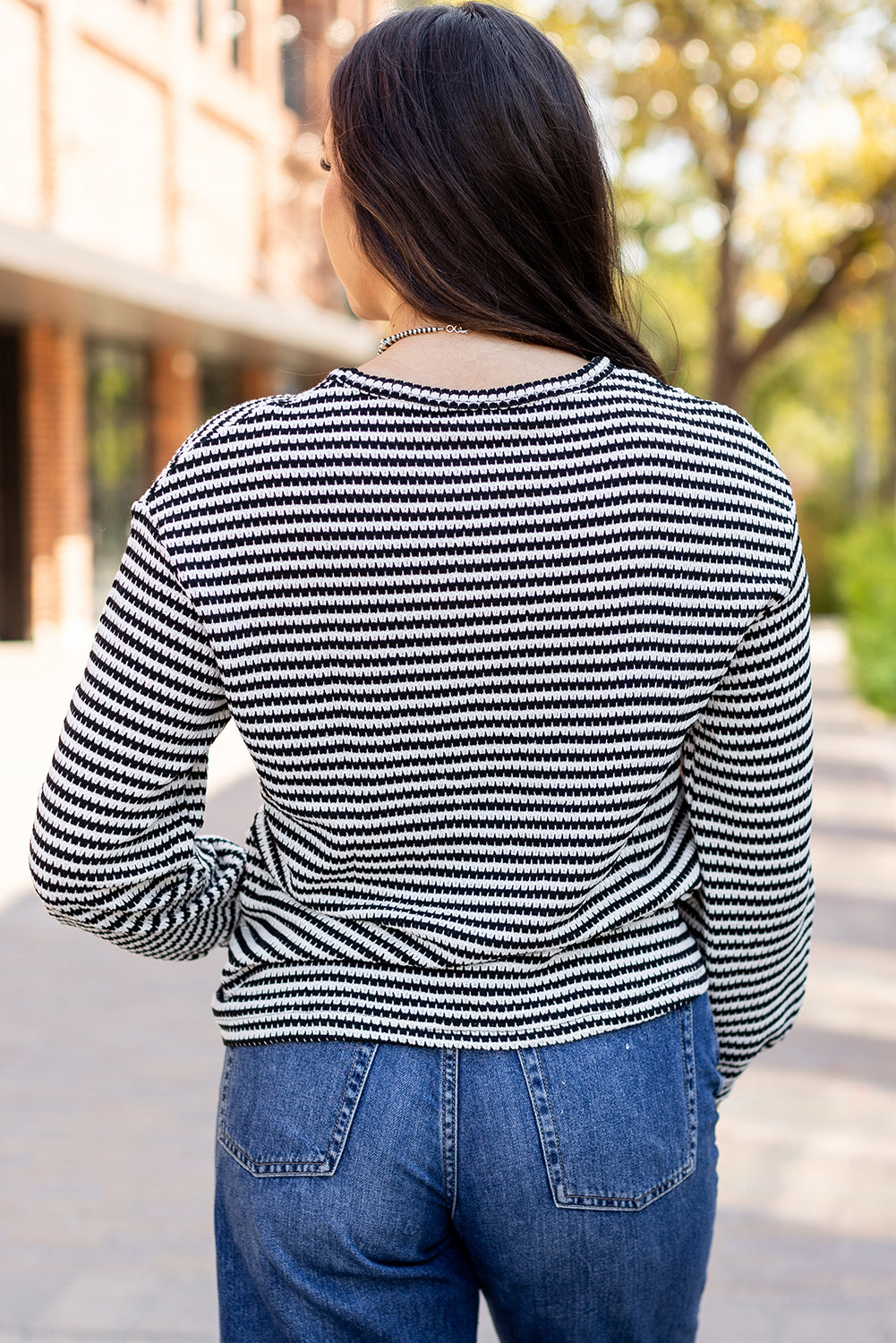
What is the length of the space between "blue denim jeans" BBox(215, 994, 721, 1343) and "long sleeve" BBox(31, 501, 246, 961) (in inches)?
7.1

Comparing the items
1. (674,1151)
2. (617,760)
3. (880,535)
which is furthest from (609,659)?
(880,535)

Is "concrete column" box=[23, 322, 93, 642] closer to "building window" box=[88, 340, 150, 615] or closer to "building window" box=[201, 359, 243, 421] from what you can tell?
"building window" box=[88, 340, 150, 615]

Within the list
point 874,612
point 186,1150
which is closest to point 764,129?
point 874,612

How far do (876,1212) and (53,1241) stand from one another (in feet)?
6.43

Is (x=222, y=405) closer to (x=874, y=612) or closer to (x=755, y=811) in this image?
(x=874, y=612)

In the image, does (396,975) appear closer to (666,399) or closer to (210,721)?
(210,721)

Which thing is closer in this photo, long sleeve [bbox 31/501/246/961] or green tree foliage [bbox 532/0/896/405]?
long sleeve [bbox 31/501/246/961]

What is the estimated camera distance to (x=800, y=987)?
163 centimetres

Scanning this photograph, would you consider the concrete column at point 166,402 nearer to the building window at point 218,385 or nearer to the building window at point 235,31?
the building window at point 218,385

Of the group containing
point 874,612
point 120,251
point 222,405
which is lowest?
point 222,405

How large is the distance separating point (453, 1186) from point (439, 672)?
1.46 feet

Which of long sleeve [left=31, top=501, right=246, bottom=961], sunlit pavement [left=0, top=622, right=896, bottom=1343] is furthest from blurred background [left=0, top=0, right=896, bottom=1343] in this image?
long sleeve [left=31, top=501, right=246, bottom=961]

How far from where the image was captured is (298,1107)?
4.20 ft

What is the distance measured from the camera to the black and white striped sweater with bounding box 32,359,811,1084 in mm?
1240
